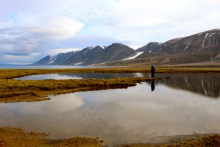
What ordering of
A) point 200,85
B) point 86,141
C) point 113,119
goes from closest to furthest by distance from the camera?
point 86,141 → point 113,119 → point 200,85

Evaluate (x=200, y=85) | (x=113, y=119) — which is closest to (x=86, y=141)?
(x=113, y=119)

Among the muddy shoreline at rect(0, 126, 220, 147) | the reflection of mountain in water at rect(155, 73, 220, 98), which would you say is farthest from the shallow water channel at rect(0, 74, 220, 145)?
the reflection of mountain in water at rect(155, 73, 220, 98)

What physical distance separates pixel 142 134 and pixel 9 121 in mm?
14196

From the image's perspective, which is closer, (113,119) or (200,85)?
(113,119)

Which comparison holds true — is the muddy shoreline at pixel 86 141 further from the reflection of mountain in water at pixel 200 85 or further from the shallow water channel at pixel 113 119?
the reflection of mountain in water at pixel 200 85

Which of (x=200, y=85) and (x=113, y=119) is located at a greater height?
(x=200, y=85)

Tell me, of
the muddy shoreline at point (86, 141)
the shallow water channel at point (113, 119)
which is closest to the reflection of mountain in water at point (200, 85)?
the shallow water channel at point (113, 119)

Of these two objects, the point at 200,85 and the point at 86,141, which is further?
the point at 200,85

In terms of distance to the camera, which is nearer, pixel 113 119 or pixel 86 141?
pixel 86 141

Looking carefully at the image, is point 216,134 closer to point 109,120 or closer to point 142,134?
point 142,134

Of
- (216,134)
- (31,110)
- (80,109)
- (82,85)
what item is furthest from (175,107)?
(82,85)

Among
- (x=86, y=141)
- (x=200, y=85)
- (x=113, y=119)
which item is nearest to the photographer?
(x=86, y=141)

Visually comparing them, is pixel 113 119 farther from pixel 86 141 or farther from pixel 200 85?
pixel 200 85

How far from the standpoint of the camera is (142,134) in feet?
48.3
